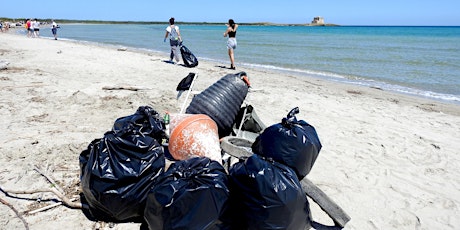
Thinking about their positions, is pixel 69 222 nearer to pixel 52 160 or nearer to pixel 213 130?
pixel 52 160

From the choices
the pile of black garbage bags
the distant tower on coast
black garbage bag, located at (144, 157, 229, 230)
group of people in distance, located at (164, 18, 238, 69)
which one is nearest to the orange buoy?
the pile of black garbage bags

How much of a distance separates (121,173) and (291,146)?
1.31 meters

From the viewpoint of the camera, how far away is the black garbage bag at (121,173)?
2262mm

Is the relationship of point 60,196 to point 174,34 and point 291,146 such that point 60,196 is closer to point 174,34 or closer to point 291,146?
point 291,146

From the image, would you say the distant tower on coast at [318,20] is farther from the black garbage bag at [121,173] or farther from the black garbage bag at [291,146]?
the black garbage bag at [121,173]

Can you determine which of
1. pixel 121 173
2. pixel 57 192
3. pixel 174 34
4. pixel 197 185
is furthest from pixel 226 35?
pixel 197 185

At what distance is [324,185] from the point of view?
3.21 metres

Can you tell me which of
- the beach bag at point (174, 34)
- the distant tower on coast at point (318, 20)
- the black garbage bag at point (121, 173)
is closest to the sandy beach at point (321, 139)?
the black garbage bag at point (121, 173)

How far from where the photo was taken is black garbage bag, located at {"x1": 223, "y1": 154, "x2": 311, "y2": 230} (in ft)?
6.56

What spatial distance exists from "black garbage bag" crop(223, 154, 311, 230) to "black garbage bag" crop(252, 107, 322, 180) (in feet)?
1.21

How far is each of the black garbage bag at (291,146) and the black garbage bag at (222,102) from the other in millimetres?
808

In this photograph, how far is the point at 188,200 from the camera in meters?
1.90

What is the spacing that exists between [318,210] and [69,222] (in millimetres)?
2067

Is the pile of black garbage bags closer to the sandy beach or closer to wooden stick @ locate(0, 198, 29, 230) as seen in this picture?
the sandy beach
